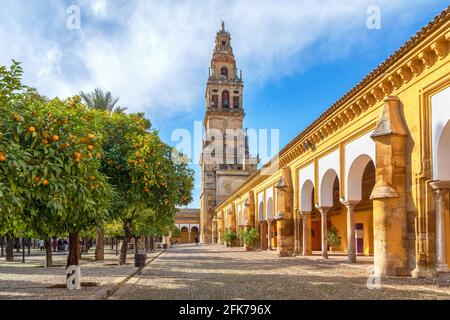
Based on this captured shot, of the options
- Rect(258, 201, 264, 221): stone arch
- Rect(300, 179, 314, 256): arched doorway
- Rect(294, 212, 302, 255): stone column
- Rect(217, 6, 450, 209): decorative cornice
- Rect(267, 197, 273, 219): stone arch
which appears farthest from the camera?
Rect(258, 201, 264, 221): stone arch

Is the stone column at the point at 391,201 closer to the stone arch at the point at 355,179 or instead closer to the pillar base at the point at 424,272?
the pillar base at the point at 424,272

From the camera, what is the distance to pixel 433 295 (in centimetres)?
1011

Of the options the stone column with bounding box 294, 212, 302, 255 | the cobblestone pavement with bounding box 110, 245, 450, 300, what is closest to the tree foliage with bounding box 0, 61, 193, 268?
the cobblestone pavement with bounding box 110, 245, 450, 300

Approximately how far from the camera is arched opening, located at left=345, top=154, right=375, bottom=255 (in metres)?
18.7

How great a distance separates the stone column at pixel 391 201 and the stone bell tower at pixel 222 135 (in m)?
→ 59.1

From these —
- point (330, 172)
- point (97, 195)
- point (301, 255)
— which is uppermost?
point (330, 172)

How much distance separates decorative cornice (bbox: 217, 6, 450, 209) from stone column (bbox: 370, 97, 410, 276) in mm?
1408

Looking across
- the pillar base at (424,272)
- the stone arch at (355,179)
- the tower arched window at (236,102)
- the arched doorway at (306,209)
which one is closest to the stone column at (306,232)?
the arched doorway at (306,209)

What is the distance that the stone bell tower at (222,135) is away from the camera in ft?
240

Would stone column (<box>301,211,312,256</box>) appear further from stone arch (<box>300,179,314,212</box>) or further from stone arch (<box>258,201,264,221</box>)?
stone arch (<box>258,201,264,221</box>)

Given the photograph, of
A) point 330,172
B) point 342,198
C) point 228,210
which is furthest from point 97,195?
point 228,210

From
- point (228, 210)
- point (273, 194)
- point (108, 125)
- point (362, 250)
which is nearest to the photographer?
point (108, 125)
